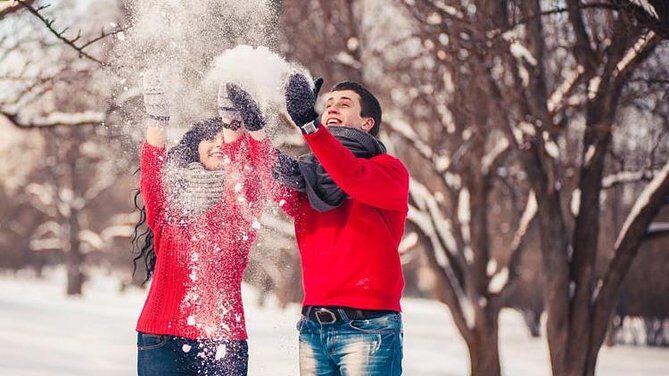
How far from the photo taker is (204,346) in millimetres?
3168

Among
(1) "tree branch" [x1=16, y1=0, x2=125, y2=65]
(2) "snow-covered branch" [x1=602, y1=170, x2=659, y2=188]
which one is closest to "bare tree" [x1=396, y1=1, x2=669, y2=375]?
(2) "snow-covered branch" [x1=602, y1=170, x2=659, y2=188]

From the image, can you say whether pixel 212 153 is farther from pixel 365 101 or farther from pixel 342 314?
pixel 342 314

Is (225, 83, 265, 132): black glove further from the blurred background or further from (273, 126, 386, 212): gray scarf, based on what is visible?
the blurred background

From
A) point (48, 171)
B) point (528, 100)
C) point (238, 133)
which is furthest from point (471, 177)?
point (48, 171)

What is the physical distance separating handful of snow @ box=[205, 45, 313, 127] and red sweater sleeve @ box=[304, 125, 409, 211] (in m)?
0.28

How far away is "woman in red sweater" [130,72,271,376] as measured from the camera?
124 inches

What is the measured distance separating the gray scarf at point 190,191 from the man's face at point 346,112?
46 cm

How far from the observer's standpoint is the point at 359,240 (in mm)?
2996

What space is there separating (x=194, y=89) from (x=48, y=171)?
23.5m

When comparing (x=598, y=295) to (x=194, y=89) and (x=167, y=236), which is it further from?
(x=167, y=236)

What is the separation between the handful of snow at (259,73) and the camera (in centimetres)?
305

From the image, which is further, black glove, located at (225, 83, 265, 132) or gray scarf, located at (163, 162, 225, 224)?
gray scarf, located at (163, 162, 225, 224)

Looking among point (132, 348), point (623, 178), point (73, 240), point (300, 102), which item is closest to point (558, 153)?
point (623, 178)

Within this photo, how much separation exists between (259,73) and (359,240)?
0.67 metres
